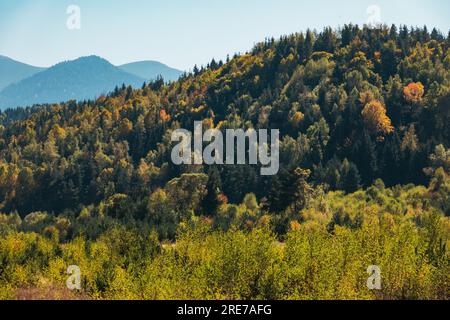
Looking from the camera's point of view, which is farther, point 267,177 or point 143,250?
point 267,177

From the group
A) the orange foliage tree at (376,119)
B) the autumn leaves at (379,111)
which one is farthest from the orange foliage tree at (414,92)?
the orange foliage tree at (376,119)

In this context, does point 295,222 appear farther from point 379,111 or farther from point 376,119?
point 379,111

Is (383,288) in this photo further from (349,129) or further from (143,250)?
(349,129)

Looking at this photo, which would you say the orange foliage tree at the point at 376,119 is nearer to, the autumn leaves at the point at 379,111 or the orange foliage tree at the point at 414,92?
the autumn leaves at the point at 379,111

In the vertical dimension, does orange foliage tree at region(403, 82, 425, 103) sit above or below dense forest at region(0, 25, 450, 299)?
above

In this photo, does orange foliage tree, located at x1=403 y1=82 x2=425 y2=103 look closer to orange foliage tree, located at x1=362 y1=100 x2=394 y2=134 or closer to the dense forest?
the dense forest

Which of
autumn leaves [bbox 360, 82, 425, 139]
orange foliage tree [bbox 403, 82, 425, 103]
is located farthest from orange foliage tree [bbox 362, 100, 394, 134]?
orange foliage tree [bbox 403, 82, 425, 103]

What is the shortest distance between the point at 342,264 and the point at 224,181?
12047 centimetres

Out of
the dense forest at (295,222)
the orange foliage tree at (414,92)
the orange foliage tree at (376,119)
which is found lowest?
the dense forest at (295,222)

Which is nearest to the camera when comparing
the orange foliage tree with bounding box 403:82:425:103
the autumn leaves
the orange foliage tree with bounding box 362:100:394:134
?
the orange foliage tree with bounding box 362:100:394:134

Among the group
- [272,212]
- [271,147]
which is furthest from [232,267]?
[271,147]

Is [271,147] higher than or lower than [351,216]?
higher

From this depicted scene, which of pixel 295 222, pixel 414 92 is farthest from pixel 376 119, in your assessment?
pixel 295 222
